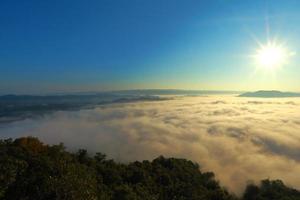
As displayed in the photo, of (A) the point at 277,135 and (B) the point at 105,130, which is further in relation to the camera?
(B) the point at 105,130

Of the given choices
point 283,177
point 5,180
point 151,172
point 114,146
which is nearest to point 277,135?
point 283,177

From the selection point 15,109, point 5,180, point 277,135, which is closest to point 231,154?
point 277,135

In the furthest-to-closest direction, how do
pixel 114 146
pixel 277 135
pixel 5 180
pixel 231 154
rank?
1. pixel 277 135
2. pixel 114 146
3. pixel 231 154
4. pixel 5 180

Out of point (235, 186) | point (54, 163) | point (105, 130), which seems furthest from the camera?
point (105, 130)

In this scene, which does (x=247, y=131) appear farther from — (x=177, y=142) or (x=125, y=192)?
(x=125, y=192)

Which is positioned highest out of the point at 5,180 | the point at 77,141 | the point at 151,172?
the point at 5,180

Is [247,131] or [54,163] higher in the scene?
[54,163]
